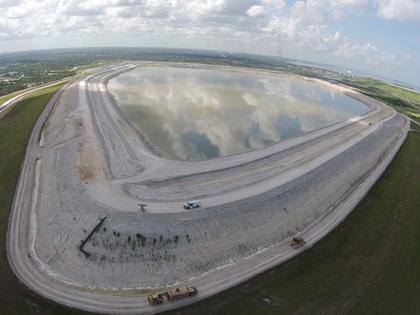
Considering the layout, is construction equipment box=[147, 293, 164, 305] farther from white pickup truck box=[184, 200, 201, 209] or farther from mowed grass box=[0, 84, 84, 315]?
white pickup truck box=[184, 200, 201, 209]

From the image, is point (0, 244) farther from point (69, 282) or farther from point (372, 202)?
point (372, 202)

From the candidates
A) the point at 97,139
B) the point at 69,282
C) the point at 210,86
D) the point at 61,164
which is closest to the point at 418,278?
the point at 69,282

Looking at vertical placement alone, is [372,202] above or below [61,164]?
below

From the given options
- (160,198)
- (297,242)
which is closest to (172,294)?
(160,198)

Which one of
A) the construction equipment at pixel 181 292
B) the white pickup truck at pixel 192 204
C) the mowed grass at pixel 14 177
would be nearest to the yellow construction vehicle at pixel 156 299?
the construction equipment at pixel 181 292

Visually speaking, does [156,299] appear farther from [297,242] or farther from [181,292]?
[297,242]

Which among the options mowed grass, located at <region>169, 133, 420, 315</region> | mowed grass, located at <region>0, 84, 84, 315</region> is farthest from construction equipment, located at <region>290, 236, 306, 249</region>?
mowed grass, located at <region>0, 84, 84, 315</region>
